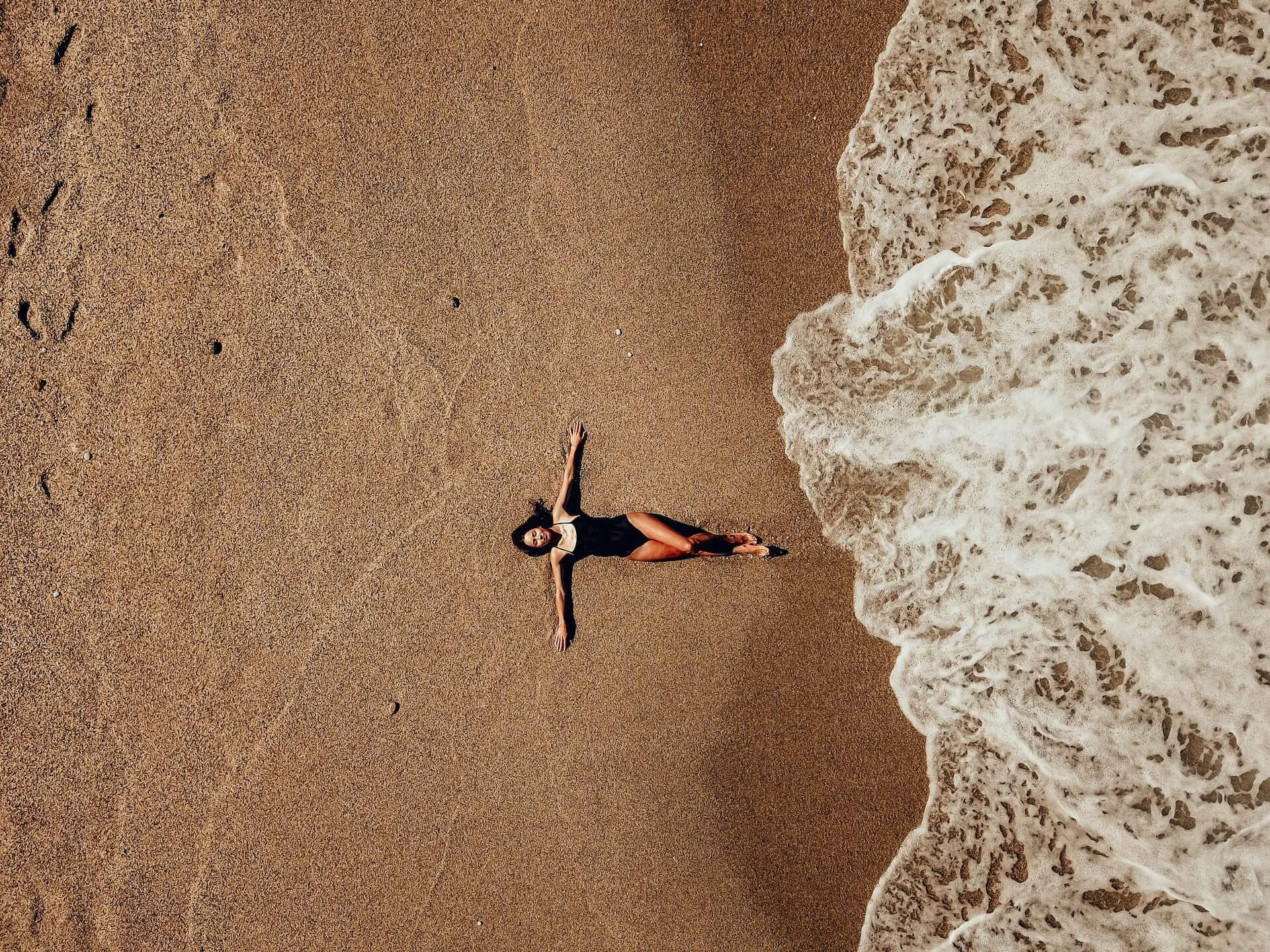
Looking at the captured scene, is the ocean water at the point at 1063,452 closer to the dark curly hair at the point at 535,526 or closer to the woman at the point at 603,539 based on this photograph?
the woman at the point at 603,539

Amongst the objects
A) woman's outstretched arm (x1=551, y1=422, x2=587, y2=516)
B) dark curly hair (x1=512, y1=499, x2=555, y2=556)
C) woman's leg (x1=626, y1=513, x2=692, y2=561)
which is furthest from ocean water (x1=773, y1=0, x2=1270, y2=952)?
dark curly hair (x1=512, y1=499, x2=555, y2=556)

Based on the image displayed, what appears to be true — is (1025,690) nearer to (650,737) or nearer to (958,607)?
(958,607)

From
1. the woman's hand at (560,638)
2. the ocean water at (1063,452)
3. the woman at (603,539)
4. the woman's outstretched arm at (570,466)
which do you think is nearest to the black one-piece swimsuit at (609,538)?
the woman at (603,539)

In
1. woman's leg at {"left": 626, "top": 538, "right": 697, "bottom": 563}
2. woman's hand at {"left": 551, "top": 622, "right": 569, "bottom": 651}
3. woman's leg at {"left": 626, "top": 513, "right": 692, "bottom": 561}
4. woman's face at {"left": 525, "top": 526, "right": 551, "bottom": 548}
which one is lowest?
woman's hand at {"left": 551, "top": 622, "right": 569, "bottom": 651}

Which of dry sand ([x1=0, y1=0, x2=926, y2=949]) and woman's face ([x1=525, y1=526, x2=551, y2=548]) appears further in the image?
dry sand ([x1=0, y1=0, x2=926, y2=949])

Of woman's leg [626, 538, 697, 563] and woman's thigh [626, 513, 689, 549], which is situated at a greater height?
woman's thigh [626, 513, 689, 549]

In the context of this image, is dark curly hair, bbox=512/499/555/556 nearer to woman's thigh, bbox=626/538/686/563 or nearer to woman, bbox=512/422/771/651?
woman, bbox=512/422/771/651

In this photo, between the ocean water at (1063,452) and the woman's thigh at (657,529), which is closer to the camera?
the ocean water at (1063,452)
